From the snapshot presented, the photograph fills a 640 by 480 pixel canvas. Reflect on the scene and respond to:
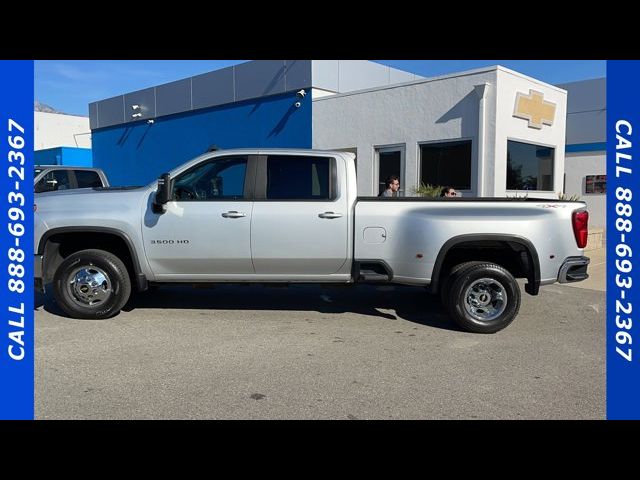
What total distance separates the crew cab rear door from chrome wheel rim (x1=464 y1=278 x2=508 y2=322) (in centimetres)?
149

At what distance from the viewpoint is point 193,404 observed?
3893 mm

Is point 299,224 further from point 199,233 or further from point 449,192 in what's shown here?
point 449,192

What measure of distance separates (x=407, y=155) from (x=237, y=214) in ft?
26.3

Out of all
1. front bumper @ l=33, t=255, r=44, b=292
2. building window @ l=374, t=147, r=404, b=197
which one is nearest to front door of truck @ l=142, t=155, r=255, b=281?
front bumper @ l=33, t=255, r=44, b=292

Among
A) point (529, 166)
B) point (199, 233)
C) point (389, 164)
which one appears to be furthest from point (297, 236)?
point (529, 166)

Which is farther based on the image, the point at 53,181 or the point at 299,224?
the point at 53,181

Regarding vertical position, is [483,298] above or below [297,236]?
below

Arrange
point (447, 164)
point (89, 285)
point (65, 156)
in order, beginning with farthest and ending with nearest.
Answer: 1. point (65, 156)
2. point (447, 164)
3. point (89, 285)

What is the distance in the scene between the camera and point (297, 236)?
19.6 feet

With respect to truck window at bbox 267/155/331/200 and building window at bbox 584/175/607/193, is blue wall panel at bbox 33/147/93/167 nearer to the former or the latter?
building window at bbox 584/175/607/193

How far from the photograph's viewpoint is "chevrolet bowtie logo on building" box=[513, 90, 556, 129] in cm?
1226

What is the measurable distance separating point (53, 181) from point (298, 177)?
278 inches

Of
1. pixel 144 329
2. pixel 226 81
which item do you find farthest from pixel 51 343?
pixel 226 81

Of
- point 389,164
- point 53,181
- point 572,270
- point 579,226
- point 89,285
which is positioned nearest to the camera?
point 579,226
